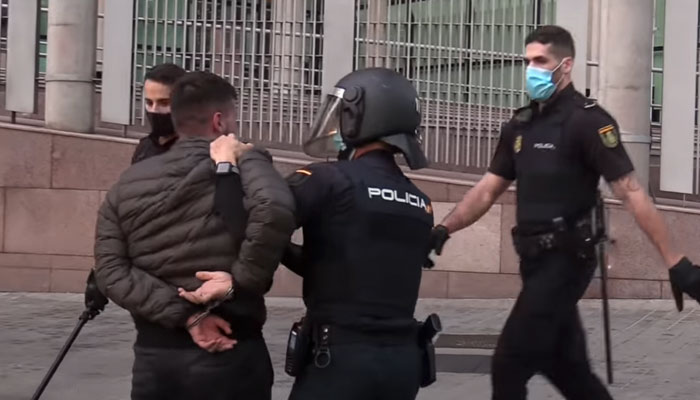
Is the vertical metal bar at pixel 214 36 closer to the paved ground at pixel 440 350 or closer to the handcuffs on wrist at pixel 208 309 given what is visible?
the paved ground at pixel 440 350

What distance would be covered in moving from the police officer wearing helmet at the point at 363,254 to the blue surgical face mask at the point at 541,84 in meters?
1.68

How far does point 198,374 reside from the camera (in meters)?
3.51

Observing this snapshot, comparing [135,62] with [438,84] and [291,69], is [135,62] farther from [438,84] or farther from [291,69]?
[438,84]

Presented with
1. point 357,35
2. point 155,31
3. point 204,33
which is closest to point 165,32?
point 155,31

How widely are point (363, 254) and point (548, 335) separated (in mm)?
1780

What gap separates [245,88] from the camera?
442 inches

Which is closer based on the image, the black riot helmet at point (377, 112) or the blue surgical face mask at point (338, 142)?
the black riot helmet at point (377, 112)

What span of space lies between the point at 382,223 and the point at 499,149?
6.77 feet

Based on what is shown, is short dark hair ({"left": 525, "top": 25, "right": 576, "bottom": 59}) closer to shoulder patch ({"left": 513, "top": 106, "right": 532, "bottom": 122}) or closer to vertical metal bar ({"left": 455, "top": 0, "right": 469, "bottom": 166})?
shoulder patch ({"left": 513, "top": 106, "right": 532, "bottom": 122})

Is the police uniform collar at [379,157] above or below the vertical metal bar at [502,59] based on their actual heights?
below

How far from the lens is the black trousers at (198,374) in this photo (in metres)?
3.51

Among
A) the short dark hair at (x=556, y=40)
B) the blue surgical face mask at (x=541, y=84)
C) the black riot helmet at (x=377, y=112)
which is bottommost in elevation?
the black riot helmet at (x=377, y=112)

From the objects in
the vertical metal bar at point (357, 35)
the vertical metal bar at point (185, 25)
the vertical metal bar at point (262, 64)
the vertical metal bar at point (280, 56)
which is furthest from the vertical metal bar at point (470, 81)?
the vertical metal bar at point (185, 25)

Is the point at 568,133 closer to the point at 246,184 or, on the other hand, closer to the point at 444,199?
the point at 246,184
